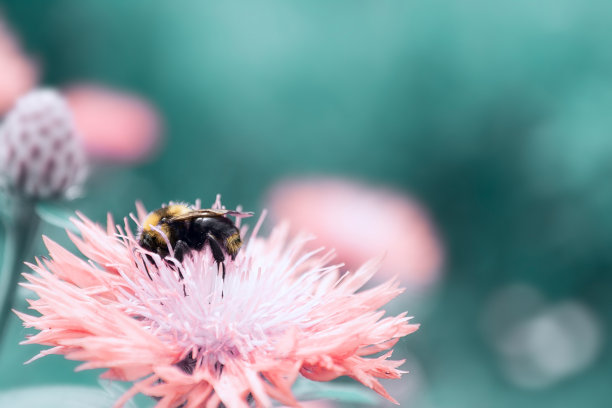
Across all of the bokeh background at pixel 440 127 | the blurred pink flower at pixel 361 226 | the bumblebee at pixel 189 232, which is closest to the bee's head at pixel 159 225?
the bumblebee at pixel 189 232

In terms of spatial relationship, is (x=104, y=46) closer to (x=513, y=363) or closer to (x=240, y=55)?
(x=240, y=55)

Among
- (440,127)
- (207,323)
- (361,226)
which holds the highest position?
(440,127)

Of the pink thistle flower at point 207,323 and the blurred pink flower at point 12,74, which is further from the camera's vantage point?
the blurred pink flower at point 12,74

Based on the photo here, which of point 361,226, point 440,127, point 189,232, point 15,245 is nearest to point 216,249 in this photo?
point 189,232

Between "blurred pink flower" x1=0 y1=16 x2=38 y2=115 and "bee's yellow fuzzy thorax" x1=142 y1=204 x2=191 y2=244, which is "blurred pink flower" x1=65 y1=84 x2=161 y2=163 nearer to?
"blurred pink flower" x1=0 y1=16 x2=38 y2=115

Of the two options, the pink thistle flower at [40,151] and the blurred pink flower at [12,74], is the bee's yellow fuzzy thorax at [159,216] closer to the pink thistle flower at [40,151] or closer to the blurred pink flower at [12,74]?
the pink thistle flower at [40,151]

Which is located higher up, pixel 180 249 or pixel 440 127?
pixel 440 127

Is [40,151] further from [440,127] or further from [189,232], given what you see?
[440,127]
